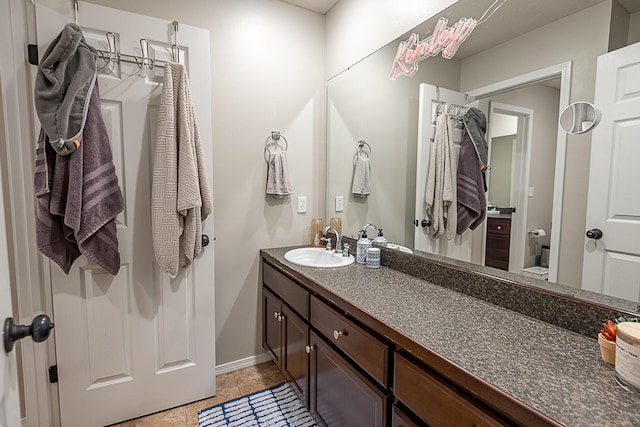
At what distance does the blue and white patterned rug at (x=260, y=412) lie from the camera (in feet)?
5.48

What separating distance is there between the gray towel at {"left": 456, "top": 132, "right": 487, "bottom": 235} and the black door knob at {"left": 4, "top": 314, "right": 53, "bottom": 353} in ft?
4.79

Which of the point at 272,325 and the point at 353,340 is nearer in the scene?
the point at 353,340

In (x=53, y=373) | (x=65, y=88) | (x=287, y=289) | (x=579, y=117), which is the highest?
(x=65, y=88)

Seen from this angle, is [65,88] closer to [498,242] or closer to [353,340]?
[353,340]

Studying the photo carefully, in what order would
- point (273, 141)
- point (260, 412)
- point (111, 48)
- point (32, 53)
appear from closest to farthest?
point (32, 53)
point (111, 48)
point (260, 412)
point (273, 141)

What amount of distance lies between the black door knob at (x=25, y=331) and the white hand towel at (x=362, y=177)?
1.72m

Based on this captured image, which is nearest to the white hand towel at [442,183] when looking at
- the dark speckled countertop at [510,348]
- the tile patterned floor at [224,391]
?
the dark speckled countertop at [510,348]

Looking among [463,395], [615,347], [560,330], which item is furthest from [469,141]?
[463,395]

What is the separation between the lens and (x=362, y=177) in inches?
82.6

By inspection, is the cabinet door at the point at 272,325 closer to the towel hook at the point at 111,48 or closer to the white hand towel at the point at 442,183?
the white hand towel at the point at 442,183

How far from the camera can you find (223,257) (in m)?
2.08

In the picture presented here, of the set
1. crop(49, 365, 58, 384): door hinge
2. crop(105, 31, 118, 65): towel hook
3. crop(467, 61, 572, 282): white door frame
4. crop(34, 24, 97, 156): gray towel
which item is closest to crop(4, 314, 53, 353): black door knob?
crop(34, 24, 97, 156): gray towel

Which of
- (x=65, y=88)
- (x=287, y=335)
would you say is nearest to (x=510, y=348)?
(x=287, y=335)

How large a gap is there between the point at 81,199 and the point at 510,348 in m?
1.70
